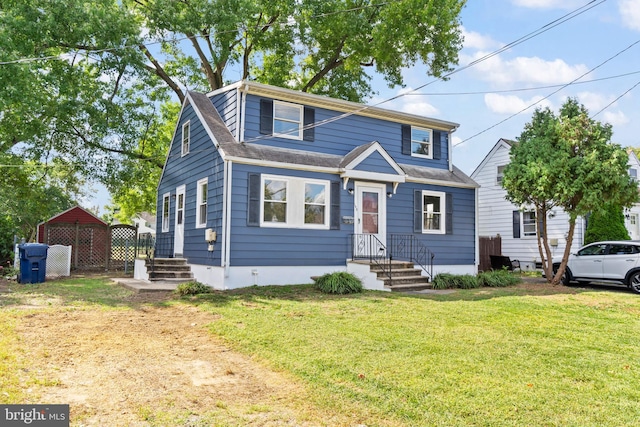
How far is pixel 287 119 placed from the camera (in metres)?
12.7

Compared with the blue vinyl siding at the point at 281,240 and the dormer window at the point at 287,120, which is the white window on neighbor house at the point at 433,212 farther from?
the dormer window at the point at 287,120

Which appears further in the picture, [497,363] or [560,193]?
[560,193]

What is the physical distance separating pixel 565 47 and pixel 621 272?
642 cm

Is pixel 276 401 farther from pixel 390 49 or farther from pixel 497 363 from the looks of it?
pixel 390 49

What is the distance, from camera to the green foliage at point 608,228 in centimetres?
1738

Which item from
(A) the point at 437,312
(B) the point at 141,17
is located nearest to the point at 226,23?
(B) the point at 141,17

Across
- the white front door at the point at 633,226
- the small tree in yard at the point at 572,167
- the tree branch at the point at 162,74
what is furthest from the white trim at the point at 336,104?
the white front door at the point at 633,226

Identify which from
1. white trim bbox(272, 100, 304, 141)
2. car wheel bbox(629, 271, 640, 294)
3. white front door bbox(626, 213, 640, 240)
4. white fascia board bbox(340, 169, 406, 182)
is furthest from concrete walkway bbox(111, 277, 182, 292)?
white front door bbox(626, 213, 640, 240)

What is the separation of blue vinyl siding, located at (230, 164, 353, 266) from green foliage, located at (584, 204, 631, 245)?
11.3 metres

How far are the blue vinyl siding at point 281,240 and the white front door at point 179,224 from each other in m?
3.56

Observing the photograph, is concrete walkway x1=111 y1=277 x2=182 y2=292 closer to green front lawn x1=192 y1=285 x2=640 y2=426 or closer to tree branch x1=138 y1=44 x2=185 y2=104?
green front lawn x1=192 y1=285 x2=640 y2=426

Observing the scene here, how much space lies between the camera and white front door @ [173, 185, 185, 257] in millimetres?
13758

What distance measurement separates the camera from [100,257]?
17016mm

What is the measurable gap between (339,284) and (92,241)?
11304 millimetres
